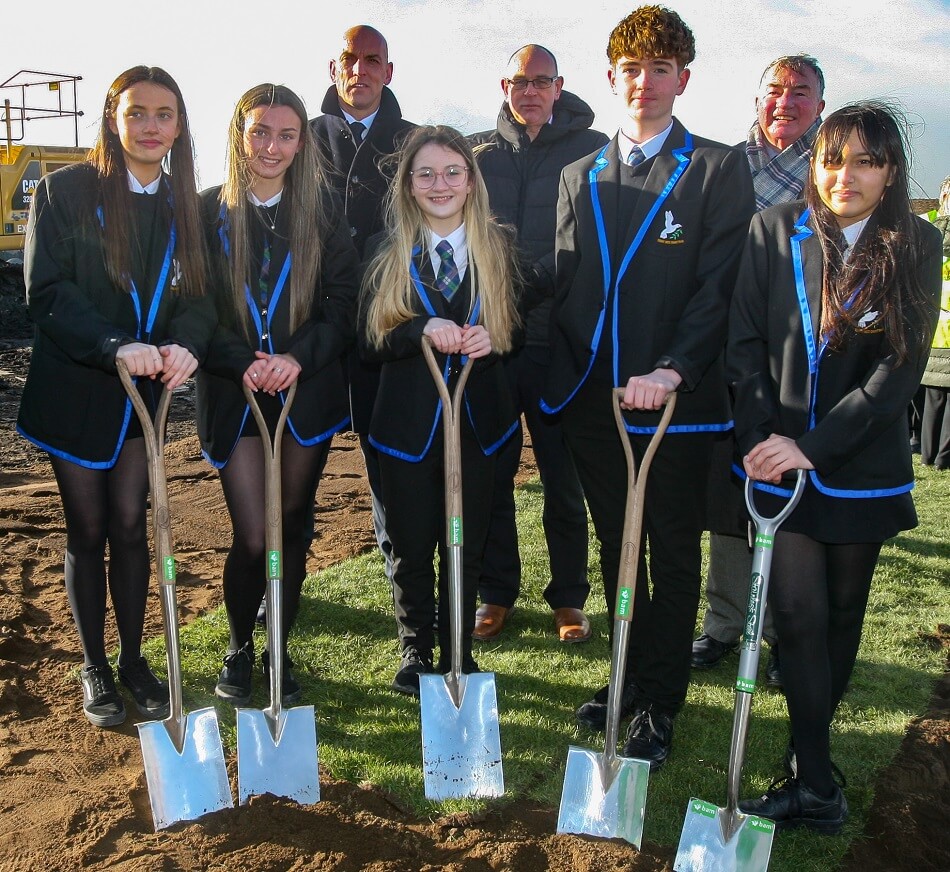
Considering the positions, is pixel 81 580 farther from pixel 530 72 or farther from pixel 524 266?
pixel 530 72

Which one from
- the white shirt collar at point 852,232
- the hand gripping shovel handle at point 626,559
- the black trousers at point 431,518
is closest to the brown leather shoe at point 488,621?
the black trousers at point 431,518

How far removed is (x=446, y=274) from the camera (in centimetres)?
386

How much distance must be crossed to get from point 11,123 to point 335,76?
38.7ft

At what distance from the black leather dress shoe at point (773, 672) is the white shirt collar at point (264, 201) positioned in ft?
8.99

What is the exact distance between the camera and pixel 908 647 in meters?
4.97

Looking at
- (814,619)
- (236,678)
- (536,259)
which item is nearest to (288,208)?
(536,259)

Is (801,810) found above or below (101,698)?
below

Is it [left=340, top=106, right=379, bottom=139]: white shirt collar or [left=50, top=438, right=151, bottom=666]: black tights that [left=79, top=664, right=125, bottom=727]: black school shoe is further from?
[left=340, top=106, right=379, bottom=139]: white shirt collar

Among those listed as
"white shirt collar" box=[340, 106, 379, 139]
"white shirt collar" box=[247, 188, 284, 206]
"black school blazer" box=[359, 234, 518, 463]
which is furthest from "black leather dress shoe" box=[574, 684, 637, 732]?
"white shirt collar" box=[340, 106, 379, 139]

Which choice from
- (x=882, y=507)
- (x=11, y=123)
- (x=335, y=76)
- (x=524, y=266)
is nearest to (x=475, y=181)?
(x=524, y=266)

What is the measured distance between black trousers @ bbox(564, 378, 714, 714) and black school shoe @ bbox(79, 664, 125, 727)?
1894mm

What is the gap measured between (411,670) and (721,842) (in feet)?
5.11

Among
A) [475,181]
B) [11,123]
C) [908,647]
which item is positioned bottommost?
[908,647]

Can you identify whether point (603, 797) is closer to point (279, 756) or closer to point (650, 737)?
point (650, 737)
